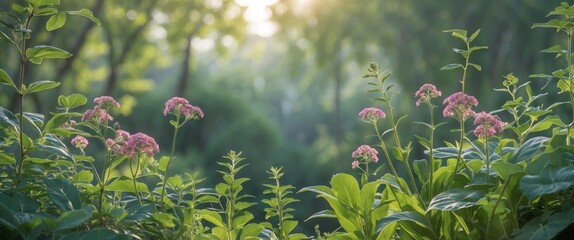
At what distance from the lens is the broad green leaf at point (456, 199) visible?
1.60 m

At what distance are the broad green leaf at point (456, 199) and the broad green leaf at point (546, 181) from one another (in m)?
0.14

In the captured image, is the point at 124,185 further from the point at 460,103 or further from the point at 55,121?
the point at 460,103

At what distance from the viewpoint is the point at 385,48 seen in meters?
21.2

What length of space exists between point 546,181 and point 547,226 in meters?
0.11

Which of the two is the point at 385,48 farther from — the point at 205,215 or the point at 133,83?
the point at 205,215

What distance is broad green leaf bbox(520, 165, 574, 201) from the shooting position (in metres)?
1.47

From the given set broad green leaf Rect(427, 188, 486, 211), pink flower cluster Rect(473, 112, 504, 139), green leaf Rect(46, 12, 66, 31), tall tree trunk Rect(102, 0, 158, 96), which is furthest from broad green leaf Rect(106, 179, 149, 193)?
tall tree trunk Rect(102, 0, 158, 96)

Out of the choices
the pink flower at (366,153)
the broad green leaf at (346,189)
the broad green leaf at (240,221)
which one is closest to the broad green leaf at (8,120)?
the broad green leaf at (240,221)

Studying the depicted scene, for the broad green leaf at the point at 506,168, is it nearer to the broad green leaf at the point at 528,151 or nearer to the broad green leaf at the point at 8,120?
the broad green leaf at the point at 528,151

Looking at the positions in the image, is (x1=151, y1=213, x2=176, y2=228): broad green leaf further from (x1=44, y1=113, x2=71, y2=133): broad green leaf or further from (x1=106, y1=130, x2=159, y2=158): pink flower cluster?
(x1=44, y1=113, x2=71, y2=133): broad green leaf

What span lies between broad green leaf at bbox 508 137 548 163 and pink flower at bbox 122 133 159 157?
94 centimetres

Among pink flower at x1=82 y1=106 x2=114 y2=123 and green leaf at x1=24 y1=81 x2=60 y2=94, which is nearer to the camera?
green leaf at x1=24 y1=81 x2=60 y2=94

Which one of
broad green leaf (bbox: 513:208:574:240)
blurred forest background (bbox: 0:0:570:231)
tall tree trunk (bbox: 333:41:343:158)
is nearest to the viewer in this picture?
broad green leaf (bbox: 513:208:574:240)

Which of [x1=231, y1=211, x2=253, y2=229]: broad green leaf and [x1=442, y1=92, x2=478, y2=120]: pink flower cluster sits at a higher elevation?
[x1=442, y1=92, x2=478, y2=120]: pink flower cluster
